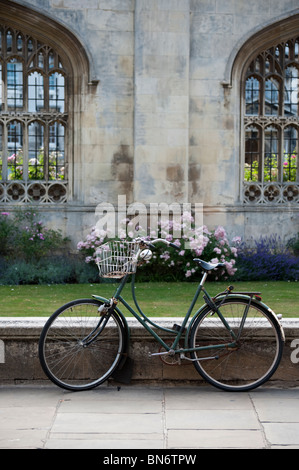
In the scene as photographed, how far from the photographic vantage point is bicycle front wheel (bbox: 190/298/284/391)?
4930mm

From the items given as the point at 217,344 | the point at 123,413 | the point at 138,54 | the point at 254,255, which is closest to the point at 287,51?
the point at 138,54

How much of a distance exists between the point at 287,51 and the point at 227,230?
11.1 ft

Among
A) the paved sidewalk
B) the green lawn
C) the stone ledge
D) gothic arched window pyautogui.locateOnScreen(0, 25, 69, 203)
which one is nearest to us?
the paved sidewalk

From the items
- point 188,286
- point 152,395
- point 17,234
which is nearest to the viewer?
point 152,395

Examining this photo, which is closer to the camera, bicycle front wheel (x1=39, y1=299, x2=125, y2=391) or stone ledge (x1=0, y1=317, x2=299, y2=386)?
bicycle front wheel (x1=39, y1=299, x2=125, y2=391)

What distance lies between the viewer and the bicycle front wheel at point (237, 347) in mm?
4930

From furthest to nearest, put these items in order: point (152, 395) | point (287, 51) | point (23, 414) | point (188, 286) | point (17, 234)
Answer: point (287, 51) → point (17, 234) → point (188, 286) → point (152, 395) → point (23, 414)

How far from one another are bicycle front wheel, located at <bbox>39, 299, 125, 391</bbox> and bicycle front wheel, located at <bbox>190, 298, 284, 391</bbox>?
58 cm

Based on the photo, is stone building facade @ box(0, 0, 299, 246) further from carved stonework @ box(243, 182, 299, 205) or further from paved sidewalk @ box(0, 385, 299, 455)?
paved sidewalk @ box(0, 385, 299, 455)

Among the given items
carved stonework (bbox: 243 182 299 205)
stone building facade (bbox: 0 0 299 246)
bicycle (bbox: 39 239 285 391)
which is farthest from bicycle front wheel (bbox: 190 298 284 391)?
carved stonework (bbox: 243 182 299 205)

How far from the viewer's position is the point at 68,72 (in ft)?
37.9

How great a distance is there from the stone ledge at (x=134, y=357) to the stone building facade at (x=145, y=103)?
6208 millimetres

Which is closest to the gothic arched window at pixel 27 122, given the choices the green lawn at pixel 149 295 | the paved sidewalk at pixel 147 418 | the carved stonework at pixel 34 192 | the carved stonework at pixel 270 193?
the carved stonework at pixel 34 192

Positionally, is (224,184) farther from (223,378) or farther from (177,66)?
(223,378)
